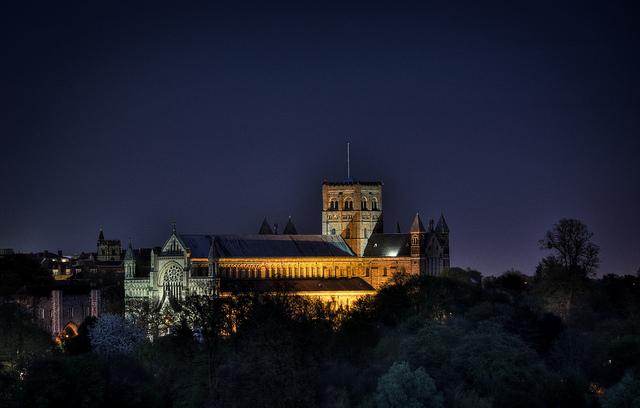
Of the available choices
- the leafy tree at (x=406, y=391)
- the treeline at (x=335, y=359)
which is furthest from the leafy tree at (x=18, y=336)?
the leafy tree at (x=406, y=391)

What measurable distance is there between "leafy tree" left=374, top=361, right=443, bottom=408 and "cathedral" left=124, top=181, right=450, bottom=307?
211ft

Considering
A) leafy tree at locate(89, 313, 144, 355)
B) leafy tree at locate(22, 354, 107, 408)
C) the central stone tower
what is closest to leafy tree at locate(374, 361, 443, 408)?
leafy tree at locate(22, 354, 107, 408)

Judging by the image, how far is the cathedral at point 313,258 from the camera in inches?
5640

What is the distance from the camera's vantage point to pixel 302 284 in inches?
6038

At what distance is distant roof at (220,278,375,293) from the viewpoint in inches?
5566

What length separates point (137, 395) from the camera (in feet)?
234

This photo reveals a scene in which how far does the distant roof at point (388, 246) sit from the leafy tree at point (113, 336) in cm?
5752

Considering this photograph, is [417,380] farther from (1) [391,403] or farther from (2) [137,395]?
(2) [137,395]

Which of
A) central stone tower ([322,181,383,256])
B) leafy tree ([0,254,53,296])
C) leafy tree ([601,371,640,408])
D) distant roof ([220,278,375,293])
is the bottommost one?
leafy tree ([601,371,640,408])

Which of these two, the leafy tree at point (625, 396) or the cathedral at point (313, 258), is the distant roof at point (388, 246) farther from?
the leafy tree at point (625, 396)

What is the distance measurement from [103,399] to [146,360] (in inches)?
986

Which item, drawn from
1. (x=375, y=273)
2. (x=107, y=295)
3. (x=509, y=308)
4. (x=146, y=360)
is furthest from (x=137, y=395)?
(x=107, y=295)

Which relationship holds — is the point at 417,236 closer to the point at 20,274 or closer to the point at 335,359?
the point at 20,274

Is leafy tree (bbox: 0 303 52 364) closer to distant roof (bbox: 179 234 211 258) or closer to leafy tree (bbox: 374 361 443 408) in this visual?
leafy tree (bbox: 374 361 443 408)
